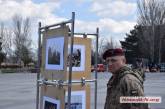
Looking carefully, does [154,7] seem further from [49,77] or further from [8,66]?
[49,77]

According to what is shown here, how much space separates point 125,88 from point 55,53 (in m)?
2.53

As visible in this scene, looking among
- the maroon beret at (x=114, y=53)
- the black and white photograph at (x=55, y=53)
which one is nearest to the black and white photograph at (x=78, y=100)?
the black and white photograph at (x=55, y=53)

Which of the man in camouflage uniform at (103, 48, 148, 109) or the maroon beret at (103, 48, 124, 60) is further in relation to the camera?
the maroon beret at (103, 48, 124, 60)

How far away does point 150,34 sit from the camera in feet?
311

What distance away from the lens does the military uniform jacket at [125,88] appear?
17.0 ft

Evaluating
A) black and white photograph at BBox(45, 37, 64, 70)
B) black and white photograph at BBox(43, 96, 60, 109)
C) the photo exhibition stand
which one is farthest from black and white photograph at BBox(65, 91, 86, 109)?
black and white photograph at BBox(45, 37, 64, 70)

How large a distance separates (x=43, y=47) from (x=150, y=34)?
8778 centimetres

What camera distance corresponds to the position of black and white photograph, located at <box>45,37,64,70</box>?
731 cm

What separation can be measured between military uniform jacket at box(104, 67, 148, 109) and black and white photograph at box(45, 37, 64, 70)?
2.02 metres

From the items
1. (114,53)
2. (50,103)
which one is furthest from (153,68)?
(114,53)

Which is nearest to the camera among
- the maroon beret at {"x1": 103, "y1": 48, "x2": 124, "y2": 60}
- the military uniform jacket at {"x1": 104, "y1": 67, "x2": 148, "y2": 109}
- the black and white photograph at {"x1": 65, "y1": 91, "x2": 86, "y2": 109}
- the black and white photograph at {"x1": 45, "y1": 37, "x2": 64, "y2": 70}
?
the military uniform jacket at {"x1": 104, "y1": 67, "x2": 148, "y2": 109}

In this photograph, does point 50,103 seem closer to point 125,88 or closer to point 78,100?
point 78,100

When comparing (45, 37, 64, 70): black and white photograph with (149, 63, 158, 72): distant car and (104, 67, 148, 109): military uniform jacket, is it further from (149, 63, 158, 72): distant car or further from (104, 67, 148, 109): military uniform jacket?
(149, 63, 158, 72): distant car

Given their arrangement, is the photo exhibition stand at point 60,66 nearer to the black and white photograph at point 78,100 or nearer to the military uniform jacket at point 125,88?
the black and white photograph at point 78,100
